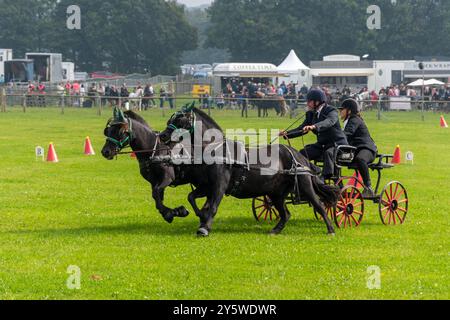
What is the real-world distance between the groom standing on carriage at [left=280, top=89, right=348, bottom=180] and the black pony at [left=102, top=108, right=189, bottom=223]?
181 centimetres

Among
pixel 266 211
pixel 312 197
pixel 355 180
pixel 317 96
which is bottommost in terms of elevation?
pixel 266 211

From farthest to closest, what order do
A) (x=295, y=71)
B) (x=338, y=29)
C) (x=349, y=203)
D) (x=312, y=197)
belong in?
(x=338, y=29) → (x=295, y=71) → (x=349, y=203) → (x=312, y=197)

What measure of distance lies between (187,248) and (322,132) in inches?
134

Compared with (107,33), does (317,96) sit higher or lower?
lower

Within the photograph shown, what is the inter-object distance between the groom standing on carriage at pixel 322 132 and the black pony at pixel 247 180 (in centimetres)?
44

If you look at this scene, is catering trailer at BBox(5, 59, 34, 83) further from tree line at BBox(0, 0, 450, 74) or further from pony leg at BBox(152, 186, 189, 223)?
pony leg at BBox(152, 186, 189, 223)

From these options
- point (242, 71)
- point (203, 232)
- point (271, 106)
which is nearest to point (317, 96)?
point (203, 232)

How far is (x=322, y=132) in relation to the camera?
13.7 meters

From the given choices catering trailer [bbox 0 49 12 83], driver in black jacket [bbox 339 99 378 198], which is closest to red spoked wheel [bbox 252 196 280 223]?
driver in black jacket [bbox 339 99 378 198]

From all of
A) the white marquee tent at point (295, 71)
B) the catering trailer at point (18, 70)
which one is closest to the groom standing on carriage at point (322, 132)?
the white marquee tent at point (295, 71)

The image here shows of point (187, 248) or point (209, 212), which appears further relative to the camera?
point (209, 212)

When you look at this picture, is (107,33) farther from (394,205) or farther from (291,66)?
(394,205)

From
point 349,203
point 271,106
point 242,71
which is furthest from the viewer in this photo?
point 242,71
